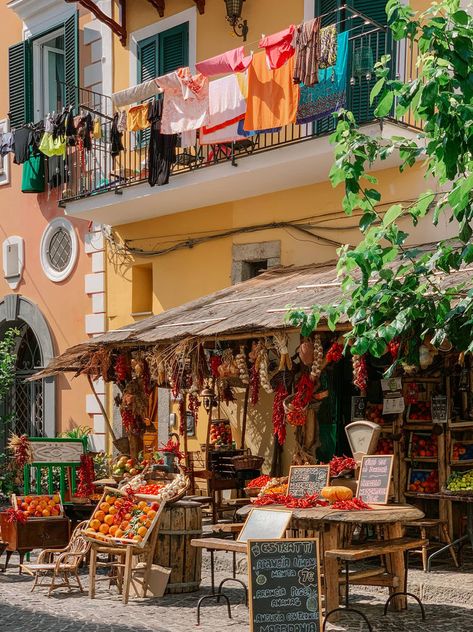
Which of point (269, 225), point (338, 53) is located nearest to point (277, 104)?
point (338, 53)

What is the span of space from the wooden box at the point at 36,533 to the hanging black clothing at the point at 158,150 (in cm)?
528

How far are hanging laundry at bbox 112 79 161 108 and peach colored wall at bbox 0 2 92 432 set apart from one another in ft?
10.5

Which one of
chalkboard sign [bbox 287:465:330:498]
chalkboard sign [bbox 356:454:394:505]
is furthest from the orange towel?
chalkboard sign [bbox 356:454:394:505]

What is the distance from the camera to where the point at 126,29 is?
17.3m

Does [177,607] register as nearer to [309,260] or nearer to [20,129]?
[309,260]

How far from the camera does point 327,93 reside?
43.1ft

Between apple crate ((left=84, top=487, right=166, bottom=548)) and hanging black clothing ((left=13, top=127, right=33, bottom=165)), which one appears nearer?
apple crate ((left=84, top=487, right=166, bottom=548))

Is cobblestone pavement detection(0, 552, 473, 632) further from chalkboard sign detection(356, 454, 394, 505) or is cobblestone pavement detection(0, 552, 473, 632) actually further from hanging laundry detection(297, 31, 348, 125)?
hanging laundry detection(297, 31, 348, 125)

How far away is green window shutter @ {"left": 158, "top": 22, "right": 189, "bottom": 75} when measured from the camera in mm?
16281

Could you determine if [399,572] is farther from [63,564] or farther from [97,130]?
[97,130]

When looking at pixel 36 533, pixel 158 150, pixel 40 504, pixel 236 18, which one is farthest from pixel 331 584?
pixel 236 18

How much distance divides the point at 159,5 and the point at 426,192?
35.9ft

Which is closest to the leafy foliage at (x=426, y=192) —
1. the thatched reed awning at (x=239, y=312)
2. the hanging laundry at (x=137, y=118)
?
the thatched reed awning at (x=239, y=312)

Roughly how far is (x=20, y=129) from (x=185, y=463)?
6972 millimetres
